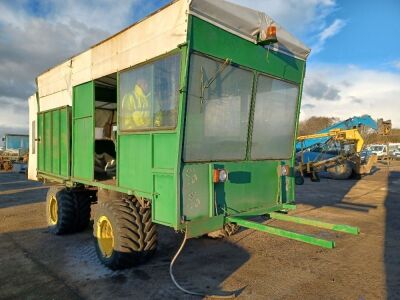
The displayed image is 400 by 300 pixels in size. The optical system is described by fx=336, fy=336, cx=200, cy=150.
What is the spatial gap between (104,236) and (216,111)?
2622mm

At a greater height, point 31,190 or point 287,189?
point 287,189

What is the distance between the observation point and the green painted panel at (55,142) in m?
6.71

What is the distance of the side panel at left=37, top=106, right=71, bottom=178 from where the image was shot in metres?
6.37

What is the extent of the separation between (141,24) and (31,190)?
40.1 ft

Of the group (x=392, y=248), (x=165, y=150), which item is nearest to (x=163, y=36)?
(x=165, y=150)

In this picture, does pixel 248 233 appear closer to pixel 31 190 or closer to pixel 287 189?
pixel 287 189

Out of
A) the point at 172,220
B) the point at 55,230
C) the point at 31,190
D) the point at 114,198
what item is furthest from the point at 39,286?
the point at 31,190

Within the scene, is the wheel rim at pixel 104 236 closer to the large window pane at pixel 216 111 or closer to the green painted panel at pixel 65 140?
the green painted panel at pixel 65 140

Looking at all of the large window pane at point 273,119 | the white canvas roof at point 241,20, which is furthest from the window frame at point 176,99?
the large window pane at point 273,119

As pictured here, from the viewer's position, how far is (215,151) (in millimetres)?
4305

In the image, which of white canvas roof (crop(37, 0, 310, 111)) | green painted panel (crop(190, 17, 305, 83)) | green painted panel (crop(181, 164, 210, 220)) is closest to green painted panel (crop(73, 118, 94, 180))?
white canvas roof (crop(37, 0, 310, 111))

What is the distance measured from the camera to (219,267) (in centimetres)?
494

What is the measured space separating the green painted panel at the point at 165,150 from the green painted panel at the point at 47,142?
3.91 meters

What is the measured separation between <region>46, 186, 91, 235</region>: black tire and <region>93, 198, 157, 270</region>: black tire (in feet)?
7.01
